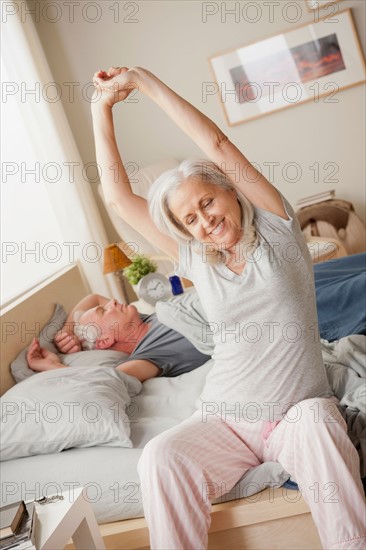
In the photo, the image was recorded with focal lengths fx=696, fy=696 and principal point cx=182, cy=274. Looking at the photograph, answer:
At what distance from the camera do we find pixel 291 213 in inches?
68.8

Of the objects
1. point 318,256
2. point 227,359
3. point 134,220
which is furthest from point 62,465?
point 318,256

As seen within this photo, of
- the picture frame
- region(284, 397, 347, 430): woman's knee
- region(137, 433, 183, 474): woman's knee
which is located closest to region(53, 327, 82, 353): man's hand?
region(137, 433, 183, 474): woman's knee

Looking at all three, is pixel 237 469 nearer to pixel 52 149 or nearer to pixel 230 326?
pixel 230 326

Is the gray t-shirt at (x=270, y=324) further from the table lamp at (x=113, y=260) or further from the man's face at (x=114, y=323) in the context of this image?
the table lamp at (x=113, y=260)

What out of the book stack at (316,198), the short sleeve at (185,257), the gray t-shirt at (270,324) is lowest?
the book stack at (316,198)

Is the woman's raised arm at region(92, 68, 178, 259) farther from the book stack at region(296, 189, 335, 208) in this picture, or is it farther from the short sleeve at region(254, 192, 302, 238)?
the book stack at region(296, 189, 335, 208)

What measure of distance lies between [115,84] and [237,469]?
101cm

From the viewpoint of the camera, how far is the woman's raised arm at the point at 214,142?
1679 mm

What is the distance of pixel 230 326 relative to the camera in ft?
5.74

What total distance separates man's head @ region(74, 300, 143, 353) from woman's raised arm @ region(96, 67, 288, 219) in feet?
4.47

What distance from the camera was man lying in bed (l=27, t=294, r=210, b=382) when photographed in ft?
8.61

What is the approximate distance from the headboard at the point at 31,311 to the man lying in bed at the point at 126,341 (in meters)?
0.09

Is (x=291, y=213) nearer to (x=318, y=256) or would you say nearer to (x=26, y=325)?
(x=26, y=325)

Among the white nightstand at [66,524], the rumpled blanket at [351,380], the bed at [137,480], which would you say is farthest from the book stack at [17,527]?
the rumpled blanket at [351,380]
